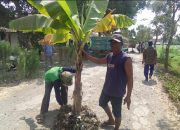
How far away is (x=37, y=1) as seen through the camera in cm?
616

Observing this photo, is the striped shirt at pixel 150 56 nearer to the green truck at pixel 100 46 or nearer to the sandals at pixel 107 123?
the sandals at pixel 107 123

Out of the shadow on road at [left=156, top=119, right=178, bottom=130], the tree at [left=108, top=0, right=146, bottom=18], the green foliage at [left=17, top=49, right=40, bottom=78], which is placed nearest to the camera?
the shadow on road at [left=156, top=119, right=178, bottom=130]

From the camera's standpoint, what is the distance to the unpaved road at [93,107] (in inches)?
293

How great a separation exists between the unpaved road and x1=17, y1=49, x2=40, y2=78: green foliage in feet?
2.32

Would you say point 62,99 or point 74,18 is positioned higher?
point 74,18

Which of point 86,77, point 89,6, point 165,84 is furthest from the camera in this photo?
point 86,77

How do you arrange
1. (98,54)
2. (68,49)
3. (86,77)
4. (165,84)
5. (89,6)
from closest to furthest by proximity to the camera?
(89,6), (165,84), (86,77), (68,49), (98,54)

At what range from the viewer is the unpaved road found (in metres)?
7.45

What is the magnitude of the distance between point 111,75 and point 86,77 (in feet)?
24.9

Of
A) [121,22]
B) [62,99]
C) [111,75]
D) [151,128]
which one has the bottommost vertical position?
[151,128]

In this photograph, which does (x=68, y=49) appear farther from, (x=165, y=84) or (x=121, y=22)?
(x=121, y=22)

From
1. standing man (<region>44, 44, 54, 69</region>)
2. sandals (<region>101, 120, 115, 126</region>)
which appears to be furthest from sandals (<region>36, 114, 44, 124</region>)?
standing man (<region>44, 44, 54, 69</region>)

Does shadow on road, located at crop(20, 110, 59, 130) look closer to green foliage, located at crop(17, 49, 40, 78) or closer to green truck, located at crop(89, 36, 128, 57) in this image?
green foliage, located at crop(17, 49, 40, 78)

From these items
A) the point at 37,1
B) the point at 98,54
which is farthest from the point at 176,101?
the point at 98,54
